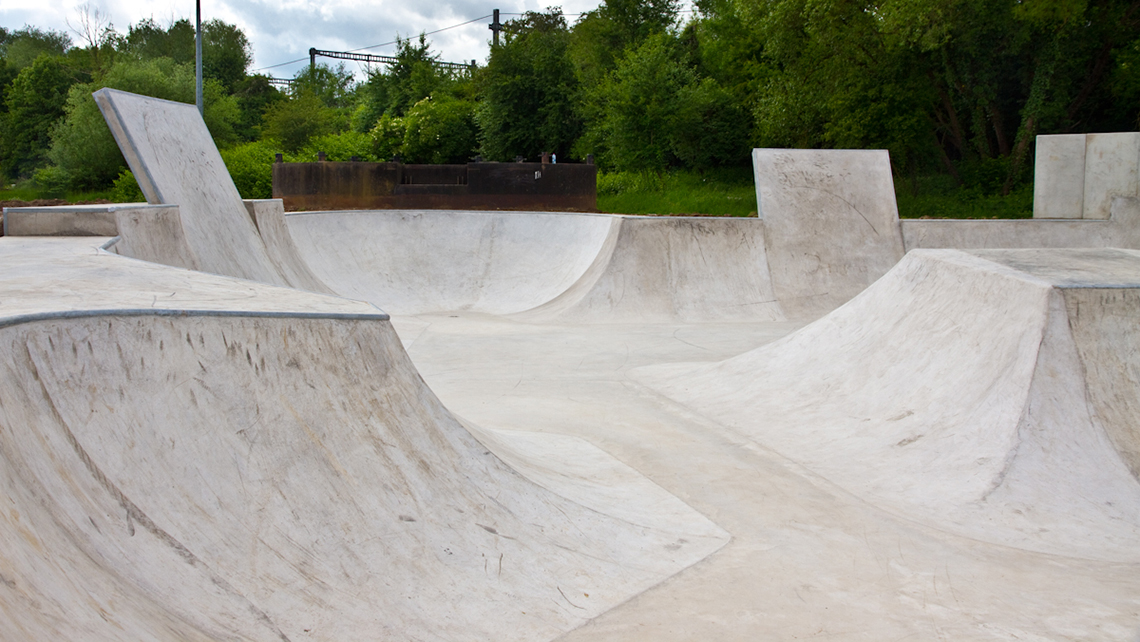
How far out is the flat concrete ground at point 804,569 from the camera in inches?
122

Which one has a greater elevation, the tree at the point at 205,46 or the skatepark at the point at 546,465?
the tree at the point at 205,46

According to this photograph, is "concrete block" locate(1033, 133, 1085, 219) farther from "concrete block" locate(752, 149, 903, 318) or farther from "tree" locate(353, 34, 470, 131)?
"tree" locate(353, 34, 470, 131)

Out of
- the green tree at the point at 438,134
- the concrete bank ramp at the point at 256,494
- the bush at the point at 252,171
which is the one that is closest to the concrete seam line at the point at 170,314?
the concrete bank ramp at the point at 256,494

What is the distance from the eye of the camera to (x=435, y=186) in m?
17.7

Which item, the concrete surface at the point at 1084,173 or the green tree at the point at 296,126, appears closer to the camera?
the concrete surface at the point at 1084,173

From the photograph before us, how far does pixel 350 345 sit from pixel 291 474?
0.68 meters

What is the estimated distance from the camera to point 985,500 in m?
4.27

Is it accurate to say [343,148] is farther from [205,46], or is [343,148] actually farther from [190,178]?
[205,46]

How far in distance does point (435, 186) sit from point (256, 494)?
15396 mm

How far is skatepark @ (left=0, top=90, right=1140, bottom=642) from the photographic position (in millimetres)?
2441

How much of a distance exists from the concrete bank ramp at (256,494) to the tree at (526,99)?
22.3m

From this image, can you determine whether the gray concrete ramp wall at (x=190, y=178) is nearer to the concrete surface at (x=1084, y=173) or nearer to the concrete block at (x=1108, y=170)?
the concrete surface at (x=1084, y=173)

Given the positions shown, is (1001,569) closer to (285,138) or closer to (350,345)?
(350,345)

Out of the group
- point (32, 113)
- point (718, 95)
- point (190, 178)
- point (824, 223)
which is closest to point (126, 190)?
point (32, 113)
